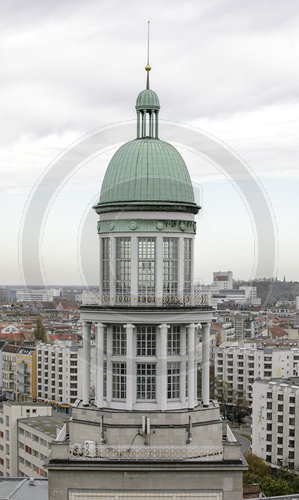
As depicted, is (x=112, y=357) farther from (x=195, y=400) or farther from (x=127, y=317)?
(x=195, y=400)

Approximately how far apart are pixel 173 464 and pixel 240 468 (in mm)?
2936

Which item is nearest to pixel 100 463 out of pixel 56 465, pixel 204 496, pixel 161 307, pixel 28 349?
pixel 56 465

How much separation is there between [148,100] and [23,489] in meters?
27.1

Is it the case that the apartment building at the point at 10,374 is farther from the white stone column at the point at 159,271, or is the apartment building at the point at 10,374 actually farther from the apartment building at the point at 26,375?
the white stone column at the point at 159,271

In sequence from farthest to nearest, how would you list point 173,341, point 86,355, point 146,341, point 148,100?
1. point 148,100
2. point 86,355
3. point 173,341
4. point 146,341

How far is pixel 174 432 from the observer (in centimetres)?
3153

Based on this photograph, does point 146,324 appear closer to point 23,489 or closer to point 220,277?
point 23,489

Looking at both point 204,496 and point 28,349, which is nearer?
point 204,496

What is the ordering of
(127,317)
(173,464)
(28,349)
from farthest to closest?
(28,349) < (127,317) < (173,464)

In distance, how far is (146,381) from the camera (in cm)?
3250

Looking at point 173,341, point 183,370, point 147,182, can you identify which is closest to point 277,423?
point 183,370

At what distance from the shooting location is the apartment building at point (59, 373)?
14200 cm

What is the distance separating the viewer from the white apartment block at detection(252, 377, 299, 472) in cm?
10000

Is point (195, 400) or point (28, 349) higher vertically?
point (195, 400)
